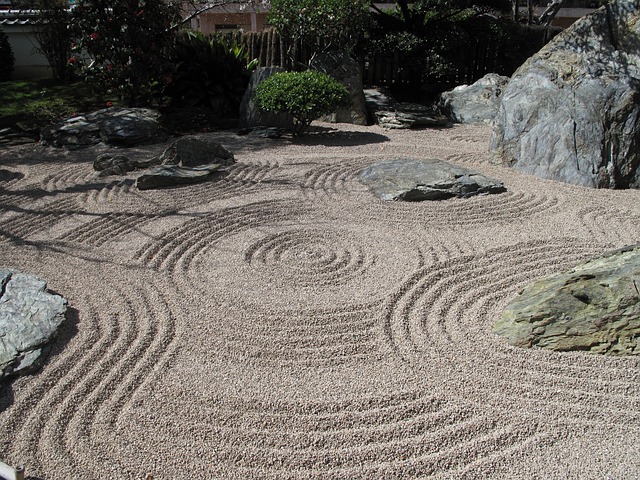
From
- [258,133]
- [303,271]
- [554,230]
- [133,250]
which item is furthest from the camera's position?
[258,133]

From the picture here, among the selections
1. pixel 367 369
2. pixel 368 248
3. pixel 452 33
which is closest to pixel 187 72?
pixel 452 33

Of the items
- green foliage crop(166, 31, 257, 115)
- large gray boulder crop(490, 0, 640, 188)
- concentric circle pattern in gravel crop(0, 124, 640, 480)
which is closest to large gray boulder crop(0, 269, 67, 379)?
concentric circle pattern in gravel crop(0, 124, 640, 480)

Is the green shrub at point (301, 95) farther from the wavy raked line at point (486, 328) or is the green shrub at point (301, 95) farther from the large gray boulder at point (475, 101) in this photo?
the wavy raked line at point (486, 328)

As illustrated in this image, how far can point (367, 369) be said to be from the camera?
Answer: 3.69m

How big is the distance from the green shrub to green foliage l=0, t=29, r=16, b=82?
759 cm

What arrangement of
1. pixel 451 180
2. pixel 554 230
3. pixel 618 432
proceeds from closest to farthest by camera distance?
pixel 618 432
pixel 554 230
pixel 451 180

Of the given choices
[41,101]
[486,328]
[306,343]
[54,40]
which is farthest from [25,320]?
[54,40]

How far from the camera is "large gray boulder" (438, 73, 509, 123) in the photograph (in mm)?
11148

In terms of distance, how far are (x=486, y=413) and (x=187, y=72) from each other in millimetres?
9892

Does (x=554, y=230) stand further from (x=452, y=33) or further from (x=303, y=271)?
(x=452, y=33)

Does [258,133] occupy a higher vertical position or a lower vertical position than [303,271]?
higher

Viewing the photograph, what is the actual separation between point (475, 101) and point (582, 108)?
4369 millimetres

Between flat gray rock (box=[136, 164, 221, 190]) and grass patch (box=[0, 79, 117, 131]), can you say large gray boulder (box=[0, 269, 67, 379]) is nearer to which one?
flat gray rock (box=[136, 164, 221, 190])

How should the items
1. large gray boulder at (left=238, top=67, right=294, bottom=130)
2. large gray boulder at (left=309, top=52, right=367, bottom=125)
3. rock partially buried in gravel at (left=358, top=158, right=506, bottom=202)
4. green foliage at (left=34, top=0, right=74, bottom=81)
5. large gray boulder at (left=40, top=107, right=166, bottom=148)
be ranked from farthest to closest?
green foliage at (left=34, top=0, right=74, bottom=81)
large gray boulder at (left=309, top=52, right=367, bottom=125)
large gray boulder at (left=238, top=67, right=294, bottom=130)
large gray boulder at (left=40, top=107, right=166, bottom=148)
rock partially buried in gravel at (left=358, top=158, right=506, bottom=202)
